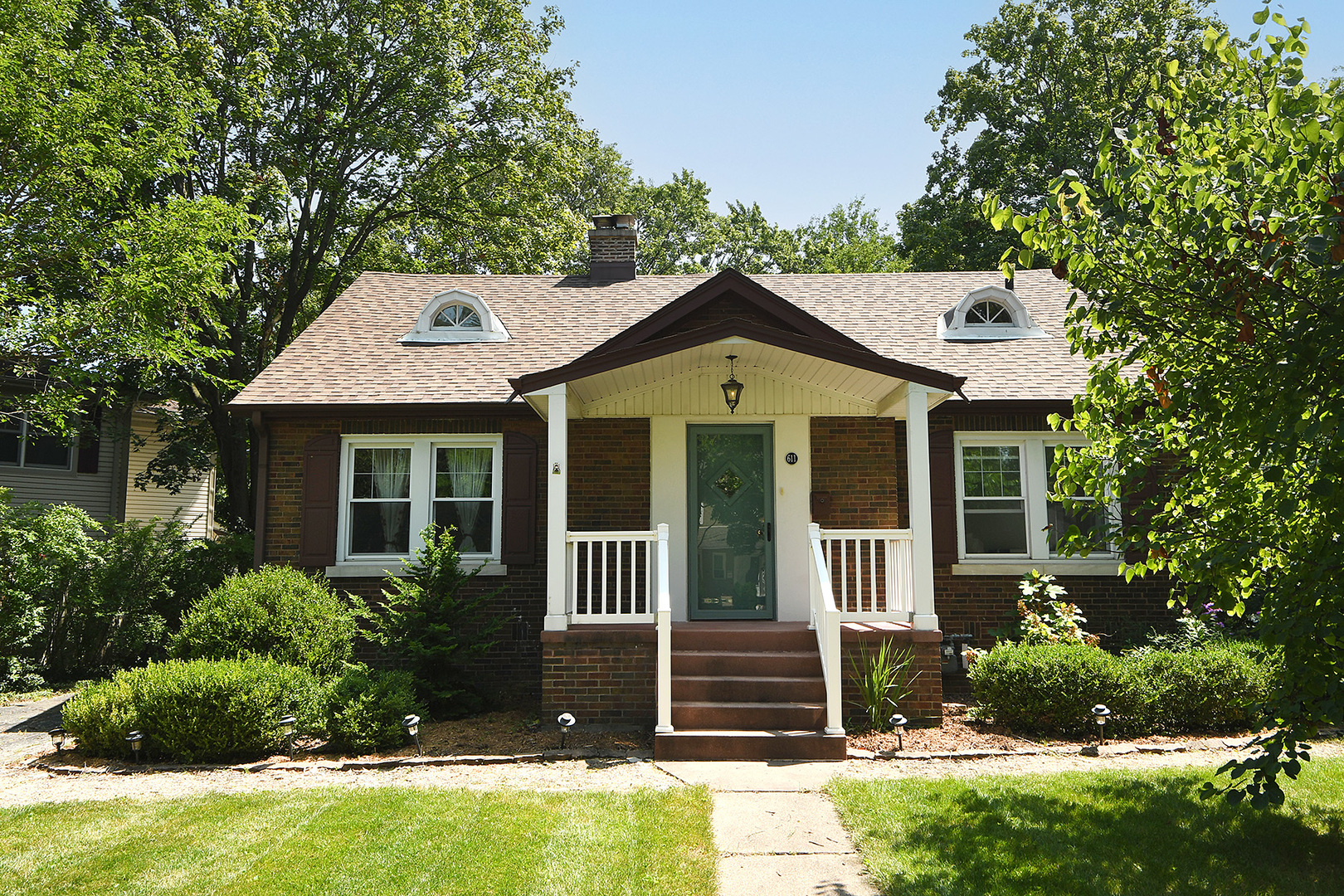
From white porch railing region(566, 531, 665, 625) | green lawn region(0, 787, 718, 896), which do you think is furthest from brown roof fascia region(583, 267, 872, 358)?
green lawn region(0, 787, 718, 896)

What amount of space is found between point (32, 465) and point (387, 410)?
11459mm

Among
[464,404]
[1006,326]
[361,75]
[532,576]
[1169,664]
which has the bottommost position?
[1169,664]

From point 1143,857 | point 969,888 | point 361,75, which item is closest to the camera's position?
point 969,888

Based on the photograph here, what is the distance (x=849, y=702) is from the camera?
780 cm

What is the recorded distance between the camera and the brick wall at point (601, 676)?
25.6 feet

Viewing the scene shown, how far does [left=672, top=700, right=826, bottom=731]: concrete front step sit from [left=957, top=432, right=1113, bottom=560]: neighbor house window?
12.9ft

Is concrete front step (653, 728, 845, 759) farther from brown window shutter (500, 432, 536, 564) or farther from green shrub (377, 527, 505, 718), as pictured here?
brown window shutter (500, 432, 536, 564)

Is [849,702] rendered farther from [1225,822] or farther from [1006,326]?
[1006,326]

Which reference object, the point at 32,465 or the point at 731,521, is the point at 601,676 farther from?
the point at 32,465

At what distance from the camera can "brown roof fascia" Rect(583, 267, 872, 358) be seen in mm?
9188

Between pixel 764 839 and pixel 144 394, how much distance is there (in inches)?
673

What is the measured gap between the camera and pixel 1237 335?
4211 millimetres

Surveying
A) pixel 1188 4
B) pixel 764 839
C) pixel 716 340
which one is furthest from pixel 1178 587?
pixel 1188 4

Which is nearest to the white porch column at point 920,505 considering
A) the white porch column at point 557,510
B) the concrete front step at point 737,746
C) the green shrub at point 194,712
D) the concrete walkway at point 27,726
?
the concrete front step at point 737,746
